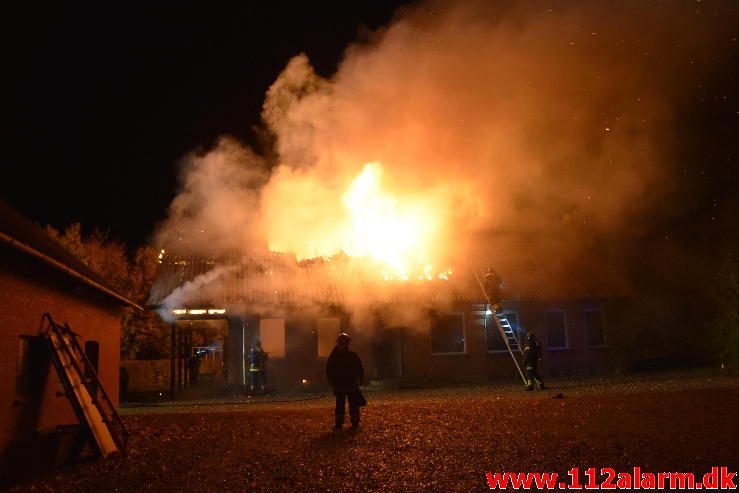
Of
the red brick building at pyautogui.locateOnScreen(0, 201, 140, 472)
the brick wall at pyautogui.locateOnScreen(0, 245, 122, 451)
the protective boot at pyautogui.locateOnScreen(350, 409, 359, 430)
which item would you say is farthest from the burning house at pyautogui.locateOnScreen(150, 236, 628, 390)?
the protective boot at pyautogui.locateOnScreen(350, 409, 359, 430)

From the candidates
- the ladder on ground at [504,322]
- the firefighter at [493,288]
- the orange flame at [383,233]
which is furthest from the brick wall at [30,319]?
the ladder on ground at [504,322]

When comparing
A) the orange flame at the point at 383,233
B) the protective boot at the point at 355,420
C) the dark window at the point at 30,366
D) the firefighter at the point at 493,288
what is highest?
the orange flame at the point at 383,233

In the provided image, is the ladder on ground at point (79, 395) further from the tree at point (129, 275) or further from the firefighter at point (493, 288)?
the tree at point (129, 275)

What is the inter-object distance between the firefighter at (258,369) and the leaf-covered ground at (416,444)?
458 centimetres

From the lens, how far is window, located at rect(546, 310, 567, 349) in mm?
23234

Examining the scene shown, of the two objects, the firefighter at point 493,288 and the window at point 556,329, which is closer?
the firefighter at point 493,288

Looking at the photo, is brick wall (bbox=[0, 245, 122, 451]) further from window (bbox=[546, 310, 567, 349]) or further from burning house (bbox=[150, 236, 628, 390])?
window (bbox=[546, 310, 567, 349])

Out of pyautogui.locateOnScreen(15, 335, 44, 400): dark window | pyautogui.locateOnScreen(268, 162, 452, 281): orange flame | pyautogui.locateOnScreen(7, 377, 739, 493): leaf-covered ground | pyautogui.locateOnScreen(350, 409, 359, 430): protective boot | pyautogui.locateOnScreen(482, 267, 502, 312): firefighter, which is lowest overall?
pyautogui.locateOnScreen(7, 377, 739, 493): leaf-covered ground

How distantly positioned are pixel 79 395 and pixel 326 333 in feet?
39.7

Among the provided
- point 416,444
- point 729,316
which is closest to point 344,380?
point 416,444

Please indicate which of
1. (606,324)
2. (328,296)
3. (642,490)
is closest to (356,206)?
(328,296)

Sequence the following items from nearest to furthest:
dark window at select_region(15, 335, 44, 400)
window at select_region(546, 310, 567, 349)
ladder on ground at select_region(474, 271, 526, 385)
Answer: dark window at select_region(15, 335, 44, 400)
ladder on ground at select_region(474, 271, 526, 385)
window at select_region(546, 310, 567, 349)

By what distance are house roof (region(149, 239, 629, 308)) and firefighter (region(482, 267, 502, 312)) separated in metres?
0.72

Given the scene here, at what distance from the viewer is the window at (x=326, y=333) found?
20688mm
